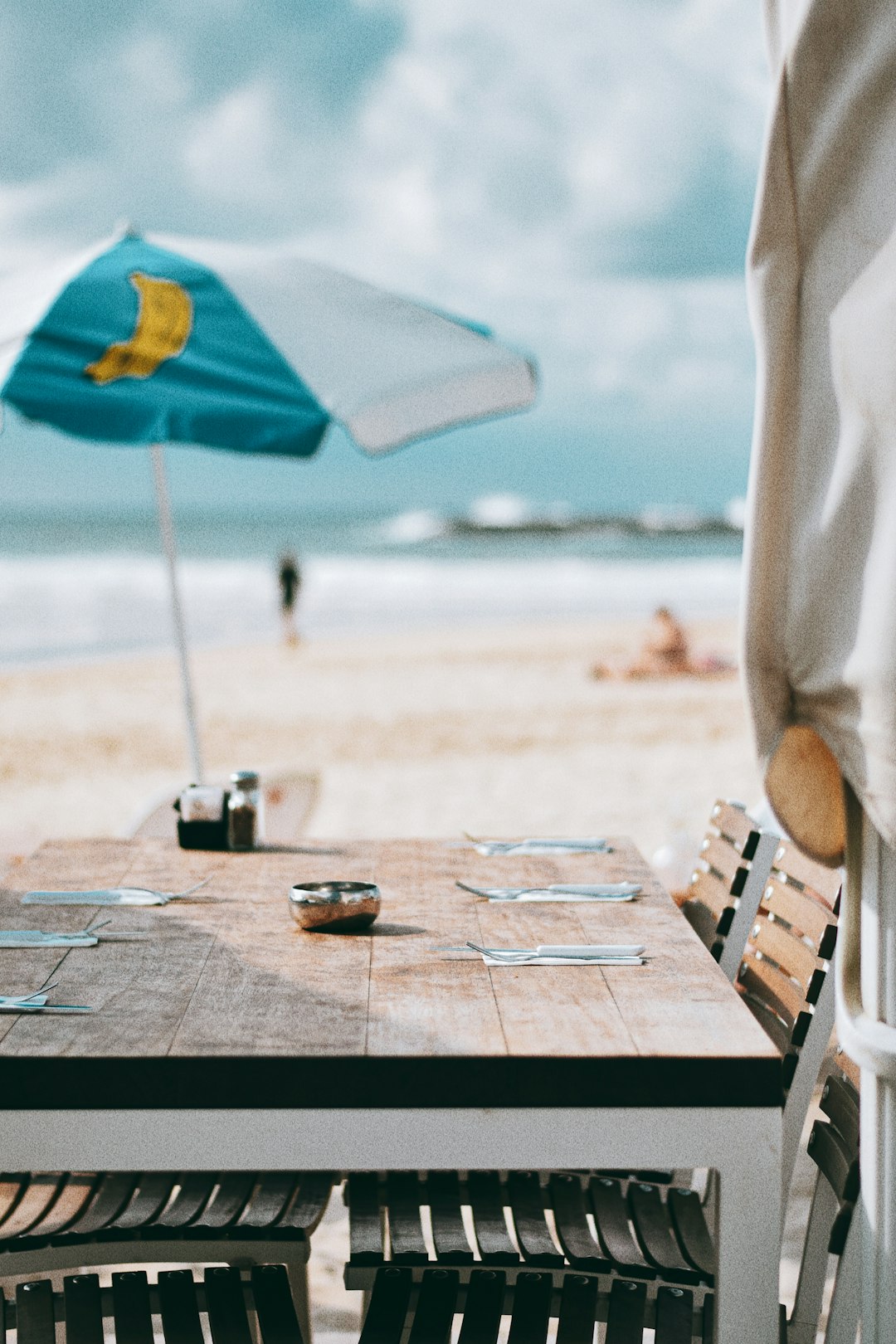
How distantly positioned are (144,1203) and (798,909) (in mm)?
992

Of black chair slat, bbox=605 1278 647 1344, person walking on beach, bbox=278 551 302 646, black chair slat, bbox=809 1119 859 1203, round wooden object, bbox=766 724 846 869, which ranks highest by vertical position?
round wooden object, bbox=766 724 846 869

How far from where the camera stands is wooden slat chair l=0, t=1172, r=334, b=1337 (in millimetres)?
1631

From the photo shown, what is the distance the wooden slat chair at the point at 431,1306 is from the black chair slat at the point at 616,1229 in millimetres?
20

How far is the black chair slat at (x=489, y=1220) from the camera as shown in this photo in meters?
1.60

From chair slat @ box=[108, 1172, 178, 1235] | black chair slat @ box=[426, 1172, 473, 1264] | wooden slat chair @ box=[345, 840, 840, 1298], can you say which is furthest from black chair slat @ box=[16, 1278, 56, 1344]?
black chair slat @ box=[426, 1172, 473, 1264]

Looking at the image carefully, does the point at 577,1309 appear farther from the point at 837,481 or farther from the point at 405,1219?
the point at 837,481

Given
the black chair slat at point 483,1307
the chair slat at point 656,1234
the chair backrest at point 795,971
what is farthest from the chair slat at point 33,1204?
the chair backrest at point 795,971

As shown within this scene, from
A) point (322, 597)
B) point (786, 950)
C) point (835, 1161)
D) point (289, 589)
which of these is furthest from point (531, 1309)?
point (322, 597)

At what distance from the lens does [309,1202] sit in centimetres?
179

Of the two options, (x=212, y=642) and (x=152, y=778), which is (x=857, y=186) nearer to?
(x=152, y=778)

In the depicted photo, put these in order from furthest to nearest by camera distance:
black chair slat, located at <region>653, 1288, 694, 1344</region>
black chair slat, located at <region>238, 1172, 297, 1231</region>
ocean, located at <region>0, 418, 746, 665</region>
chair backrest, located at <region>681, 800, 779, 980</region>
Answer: ocean, located at <region>0, 418, 746, 665</region>, chair backrest, located at <region>681, 800, 779, 980</region>, black chair slat, located at <region>238, 1172, 297, 1231</region>, black chair slat, located at <region>653, 1288, 694, 1344</region>

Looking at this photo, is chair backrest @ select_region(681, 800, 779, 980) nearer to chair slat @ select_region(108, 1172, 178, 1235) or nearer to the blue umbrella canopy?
chair slat @ select_region(108, 1172, 178, 1235)

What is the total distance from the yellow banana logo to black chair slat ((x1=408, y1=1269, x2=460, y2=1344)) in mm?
1680

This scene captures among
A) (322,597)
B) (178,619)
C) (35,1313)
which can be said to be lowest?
(322,597)
